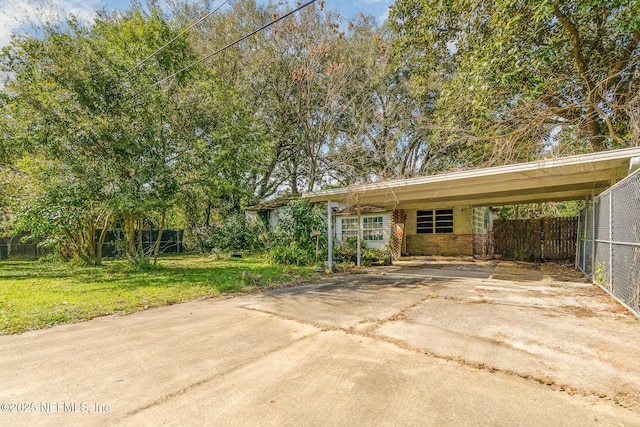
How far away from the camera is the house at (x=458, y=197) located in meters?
6.46

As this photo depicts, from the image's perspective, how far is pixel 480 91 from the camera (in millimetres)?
7078

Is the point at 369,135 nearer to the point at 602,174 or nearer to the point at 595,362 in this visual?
the point at 602,174

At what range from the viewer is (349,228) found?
47.0ft

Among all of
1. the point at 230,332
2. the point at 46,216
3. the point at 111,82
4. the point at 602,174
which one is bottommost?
the point at 230,332

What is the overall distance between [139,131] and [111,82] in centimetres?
145

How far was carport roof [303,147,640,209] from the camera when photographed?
589 centimetres

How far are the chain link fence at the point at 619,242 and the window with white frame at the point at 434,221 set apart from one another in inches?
286

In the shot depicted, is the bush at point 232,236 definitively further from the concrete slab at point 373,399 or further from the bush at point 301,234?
the concrete slab at point 373,399

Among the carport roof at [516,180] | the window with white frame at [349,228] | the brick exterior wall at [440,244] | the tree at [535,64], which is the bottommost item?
the brick exterior wall at [440,244]

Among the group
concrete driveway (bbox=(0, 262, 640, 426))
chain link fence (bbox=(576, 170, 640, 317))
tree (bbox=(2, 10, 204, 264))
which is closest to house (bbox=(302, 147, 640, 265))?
chain link fence (bbox=(576, 170, 640, 317))

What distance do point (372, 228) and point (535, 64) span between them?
28.0ft

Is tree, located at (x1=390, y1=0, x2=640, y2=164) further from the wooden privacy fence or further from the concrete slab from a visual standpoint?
the concrete slab

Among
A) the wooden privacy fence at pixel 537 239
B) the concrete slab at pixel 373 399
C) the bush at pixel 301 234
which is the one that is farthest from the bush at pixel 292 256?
the wooden privacy fence at pixel 537 239

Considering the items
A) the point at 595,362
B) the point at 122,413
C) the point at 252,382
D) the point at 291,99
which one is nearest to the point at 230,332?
the point at 252,382
